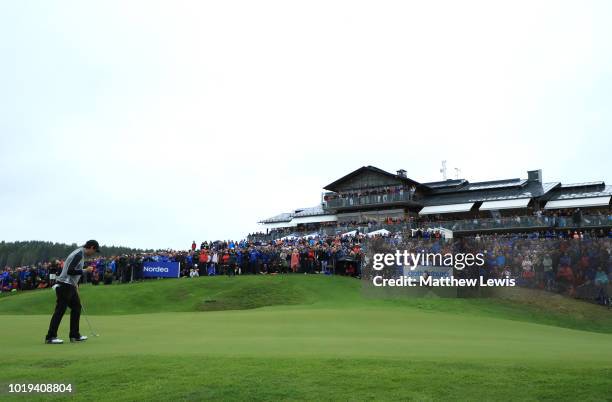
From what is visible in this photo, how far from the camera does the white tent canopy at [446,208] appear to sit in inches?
2531

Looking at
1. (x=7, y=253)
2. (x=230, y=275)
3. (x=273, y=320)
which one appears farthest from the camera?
(x=7, y=253)

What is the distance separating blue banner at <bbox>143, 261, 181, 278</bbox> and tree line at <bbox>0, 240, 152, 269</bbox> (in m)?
51.4

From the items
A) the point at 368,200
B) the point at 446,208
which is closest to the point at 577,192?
the point at 446,208

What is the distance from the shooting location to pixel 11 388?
6.27 meters

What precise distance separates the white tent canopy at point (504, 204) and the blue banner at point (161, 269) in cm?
3714

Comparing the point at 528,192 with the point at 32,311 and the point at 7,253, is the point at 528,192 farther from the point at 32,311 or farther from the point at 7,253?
the point at 7,253

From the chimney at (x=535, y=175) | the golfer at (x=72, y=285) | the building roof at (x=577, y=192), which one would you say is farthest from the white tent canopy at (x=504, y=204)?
the golfer at (x=72, y=285)

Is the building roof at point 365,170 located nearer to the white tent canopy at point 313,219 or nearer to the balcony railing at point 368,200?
the balcony railing at point 368,200

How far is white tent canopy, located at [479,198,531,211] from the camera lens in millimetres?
59938

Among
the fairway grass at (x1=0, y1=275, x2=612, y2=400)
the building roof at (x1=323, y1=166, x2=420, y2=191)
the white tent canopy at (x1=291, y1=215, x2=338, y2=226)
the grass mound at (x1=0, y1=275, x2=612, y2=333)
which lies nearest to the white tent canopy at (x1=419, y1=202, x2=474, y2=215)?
the building roof at (x1=323, y1=166, x2=420, y2=191)

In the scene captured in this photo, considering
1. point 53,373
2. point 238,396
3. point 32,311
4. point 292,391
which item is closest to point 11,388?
point 53,373

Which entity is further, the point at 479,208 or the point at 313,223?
the point at 313,223

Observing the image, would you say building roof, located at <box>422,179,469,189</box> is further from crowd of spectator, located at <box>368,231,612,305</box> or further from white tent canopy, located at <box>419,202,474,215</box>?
crowd of spectator, located at <box>368,231,612,305</box>

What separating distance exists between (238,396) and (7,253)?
4029 inches
